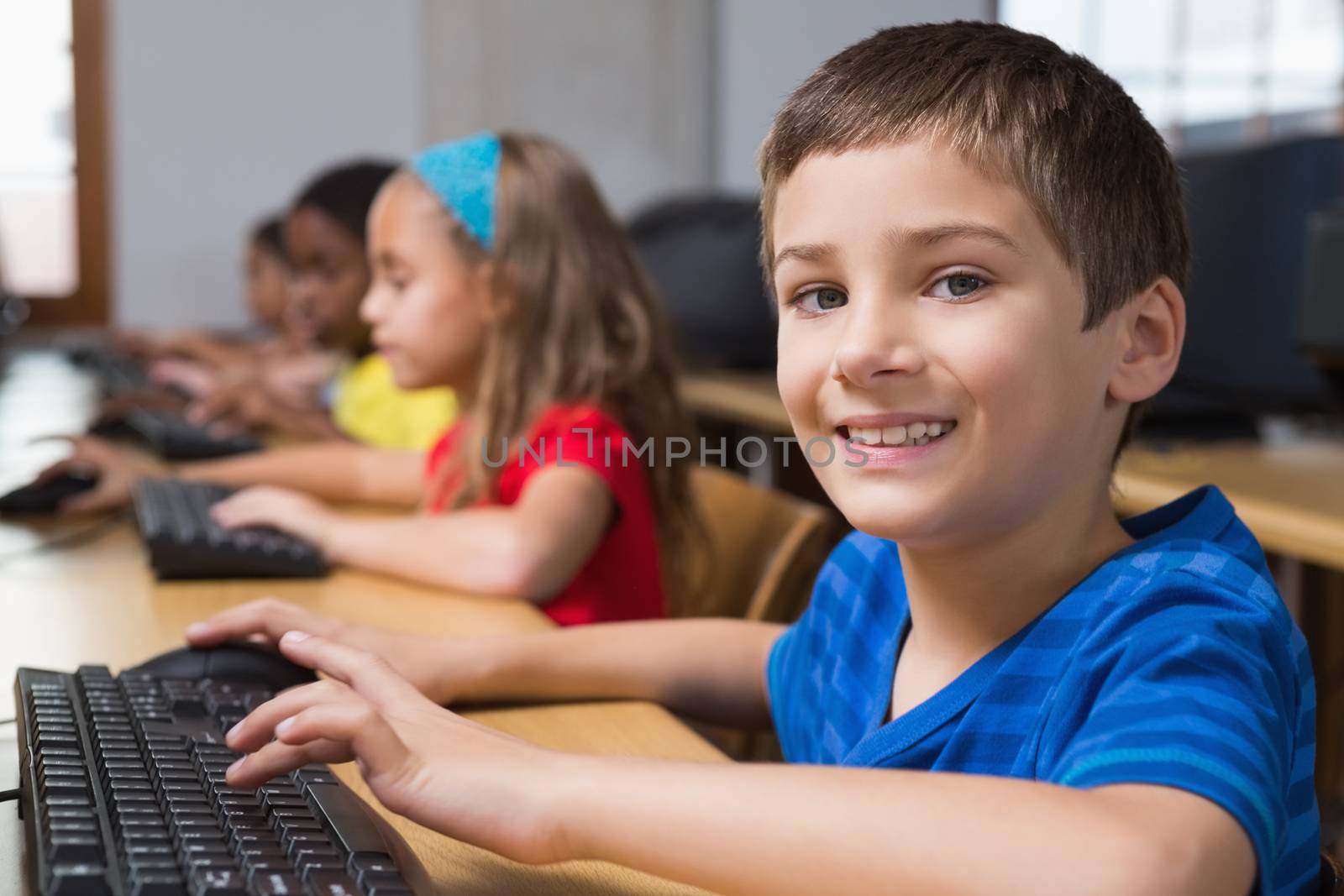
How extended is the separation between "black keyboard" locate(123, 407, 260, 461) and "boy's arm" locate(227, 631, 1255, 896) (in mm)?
1370

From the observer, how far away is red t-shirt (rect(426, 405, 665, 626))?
1.25 meters

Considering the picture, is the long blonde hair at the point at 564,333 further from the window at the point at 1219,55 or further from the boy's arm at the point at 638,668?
the window at the point at 1219,55

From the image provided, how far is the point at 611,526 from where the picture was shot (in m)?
1.27

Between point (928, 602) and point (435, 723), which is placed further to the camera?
point (928, 602)

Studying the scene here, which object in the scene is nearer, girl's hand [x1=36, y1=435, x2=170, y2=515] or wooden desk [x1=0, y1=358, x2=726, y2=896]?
wooden desk [x1=0, y1=358, x2=726, y2=896]

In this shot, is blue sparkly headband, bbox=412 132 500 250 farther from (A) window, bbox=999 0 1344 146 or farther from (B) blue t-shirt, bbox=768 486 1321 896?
(A) window, bbox=999 0 1344 146

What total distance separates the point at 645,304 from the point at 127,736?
2.91 feet

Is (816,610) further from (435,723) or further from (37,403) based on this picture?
(37,403)

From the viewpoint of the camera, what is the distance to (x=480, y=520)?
46.8 inches

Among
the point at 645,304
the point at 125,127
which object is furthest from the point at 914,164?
the point at 125,127

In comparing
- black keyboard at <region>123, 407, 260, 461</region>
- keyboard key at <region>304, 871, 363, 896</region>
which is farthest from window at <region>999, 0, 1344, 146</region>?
keyboard key at <region>304, 871, 363, 896</region>

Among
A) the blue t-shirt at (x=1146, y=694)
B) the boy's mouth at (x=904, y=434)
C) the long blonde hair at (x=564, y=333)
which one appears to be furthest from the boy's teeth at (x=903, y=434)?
the long blonde hair at (x=564, y=333)

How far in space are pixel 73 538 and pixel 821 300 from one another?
950mm

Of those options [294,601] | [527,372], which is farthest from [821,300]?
[527,372]
